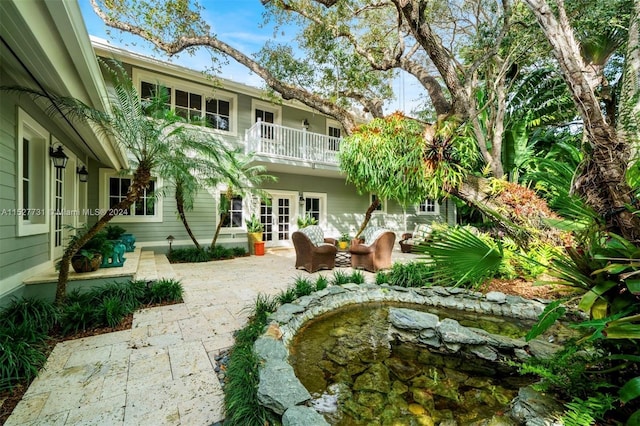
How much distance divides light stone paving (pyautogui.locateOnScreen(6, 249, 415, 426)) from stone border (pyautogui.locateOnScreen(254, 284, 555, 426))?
17.6 inches

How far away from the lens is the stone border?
6.16ft

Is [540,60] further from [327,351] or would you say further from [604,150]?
[327,351]

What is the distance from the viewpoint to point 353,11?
614 centimetres

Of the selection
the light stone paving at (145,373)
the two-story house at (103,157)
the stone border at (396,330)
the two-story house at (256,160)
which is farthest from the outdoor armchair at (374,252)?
the two-story house at (103,157)

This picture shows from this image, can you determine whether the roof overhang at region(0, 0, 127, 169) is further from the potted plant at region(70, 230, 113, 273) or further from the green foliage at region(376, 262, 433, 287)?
the green foliage at region(376, 262, 433, 287)

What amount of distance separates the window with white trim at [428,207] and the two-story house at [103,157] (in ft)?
0.18

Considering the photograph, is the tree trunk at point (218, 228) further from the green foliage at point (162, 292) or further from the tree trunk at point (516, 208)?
the tree trunk at point (516, 208)

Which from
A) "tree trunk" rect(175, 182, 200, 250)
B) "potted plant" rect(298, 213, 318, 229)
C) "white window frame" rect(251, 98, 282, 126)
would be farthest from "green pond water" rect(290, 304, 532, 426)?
"white window frame" rect(251, 98, 282, 126)

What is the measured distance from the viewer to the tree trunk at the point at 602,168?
158 centimetres

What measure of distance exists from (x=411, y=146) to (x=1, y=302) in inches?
209

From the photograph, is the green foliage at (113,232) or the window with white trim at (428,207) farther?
the window with white trim at (428,207)

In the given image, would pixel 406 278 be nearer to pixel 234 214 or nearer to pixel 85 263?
pixel 85 263

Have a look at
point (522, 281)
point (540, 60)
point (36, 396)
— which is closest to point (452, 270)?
point (36, 396)

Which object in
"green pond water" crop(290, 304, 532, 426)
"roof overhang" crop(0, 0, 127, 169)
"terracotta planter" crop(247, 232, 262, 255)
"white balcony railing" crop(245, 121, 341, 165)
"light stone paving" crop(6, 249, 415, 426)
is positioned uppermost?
"white balcony railing" crop(245, 121, 341, 165)
